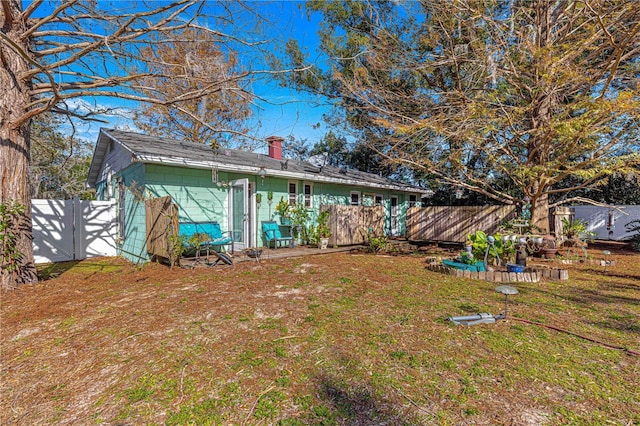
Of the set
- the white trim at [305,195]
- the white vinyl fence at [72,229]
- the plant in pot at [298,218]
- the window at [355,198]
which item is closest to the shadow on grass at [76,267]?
the white vinyl fence at [72,229]

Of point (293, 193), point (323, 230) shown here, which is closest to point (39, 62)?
point (293, 193)

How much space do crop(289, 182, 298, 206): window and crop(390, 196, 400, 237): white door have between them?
20.8 feet

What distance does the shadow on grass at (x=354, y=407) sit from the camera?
6.79 ft

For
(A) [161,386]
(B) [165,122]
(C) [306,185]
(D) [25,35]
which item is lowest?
(A) [161,386]

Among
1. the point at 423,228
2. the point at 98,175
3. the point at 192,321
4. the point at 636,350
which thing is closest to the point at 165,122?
the point at 98,175

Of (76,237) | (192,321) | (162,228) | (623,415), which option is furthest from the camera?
(76,237)

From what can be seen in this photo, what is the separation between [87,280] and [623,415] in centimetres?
841

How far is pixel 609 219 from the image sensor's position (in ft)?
48.4

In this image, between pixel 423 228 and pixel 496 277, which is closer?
pixel 496 277

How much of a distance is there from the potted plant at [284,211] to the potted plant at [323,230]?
3.71 feet

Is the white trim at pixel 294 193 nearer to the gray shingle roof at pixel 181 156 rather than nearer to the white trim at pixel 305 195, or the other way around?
the white trim at pixel 305 195

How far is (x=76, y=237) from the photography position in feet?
32.2

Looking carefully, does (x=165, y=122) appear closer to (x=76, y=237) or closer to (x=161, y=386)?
(x=76, y=237)

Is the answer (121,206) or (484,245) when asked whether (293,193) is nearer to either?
(121,206)
